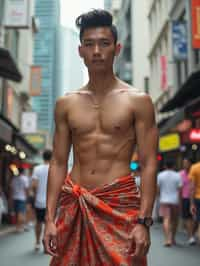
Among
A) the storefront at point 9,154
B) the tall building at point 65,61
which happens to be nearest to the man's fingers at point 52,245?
the storefront at point 9,154

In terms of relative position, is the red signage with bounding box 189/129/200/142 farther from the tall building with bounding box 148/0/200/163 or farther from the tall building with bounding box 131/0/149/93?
the tall building with bounding box 131/0/149/93

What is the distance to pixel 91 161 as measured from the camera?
2734mm

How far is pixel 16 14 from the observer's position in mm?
17500

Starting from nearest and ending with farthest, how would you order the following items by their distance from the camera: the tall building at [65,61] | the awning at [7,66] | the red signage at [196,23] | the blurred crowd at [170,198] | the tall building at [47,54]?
the blurred crowd at [170,198]
the awning at [7,66]
the red signage at [196,23]
the tall building at [47,54]
the tall building at [65,61]

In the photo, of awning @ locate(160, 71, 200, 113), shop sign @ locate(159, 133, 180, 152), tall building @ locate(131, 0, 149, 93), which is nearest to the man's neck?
awning @ locate(160, 71, 200, 113)

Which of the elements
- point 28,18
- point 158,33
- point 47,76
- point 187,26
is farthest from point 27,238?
point 47,76

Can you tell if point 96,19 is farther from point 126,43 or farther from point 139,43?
point 126,43

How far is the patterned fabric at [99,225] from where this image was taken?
2.51 m

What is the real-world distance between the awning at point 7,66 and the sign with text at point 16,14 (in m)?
3.50

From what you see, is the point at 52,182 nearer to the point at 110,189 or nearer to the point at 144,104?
the point at 110,189

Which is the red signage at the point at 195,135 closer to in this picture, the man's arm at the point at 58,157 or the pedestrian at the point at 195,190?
the pedestrian at the point at 195,190

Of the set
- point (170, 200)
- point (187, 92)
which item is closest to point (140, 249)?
point (170, 200)

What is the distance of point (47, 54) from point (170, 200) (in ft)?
587

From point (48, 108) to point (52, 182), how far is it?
623 feet
